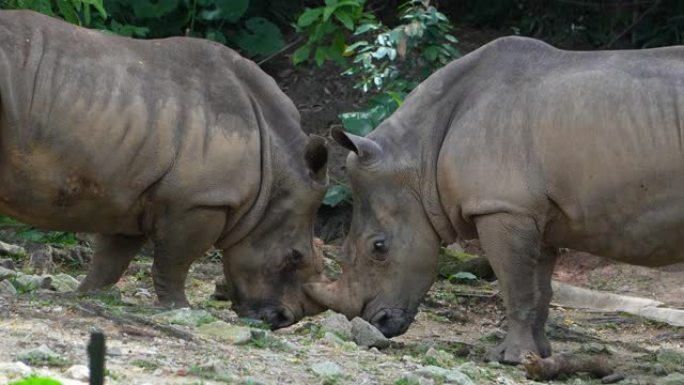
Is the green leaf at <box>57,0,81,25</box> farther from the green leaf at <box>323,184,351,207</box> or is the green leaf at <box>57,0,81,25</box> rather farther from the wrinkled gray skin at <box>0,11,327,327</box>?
the green leaf at <box>323,184,351,207</box>

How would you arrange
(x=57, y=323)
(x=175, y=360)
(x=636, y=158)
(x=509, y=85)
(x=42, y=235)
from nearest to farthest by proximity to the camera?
1. (x=175, y=360)
2. (x=57, y=323)
3. (x=636, y=158)
4. (x=509, y=85)
5. (x=42, y=235)

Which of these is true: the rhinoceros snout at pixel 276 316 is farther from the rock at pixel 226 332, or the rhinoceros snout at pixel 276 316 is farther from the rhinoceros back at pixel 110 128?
the rock at pixel 226 332

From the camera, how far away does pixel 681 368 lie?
9.41 m

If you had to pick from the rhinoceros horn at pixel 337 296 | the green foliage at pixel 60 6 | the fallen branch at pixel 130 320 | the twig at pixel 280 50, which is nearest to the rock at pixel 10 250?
the green foliage at pixel 60 6

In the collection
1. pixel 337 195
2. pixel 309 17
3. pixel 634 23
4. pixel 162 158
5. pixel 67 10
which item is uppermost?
pixel 67 10

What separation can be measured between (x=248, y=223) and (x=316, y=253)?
2.08 feet

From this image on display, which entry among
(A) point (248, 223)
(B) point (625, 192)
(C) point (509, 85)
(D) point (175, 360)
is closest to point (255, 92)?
(A) point (248, 223)

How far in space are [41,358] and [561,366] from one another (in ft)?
10.6

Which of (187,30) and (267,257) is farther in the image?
(187,30)

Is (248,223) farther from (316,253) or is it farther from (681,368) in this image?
(681,368)

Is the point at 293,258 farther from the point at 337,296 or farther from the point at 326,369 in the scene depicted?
the point at 326,369

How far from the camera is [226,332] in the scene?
8.34 meters

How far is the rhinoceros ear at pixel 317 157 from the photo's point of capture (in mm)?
10422

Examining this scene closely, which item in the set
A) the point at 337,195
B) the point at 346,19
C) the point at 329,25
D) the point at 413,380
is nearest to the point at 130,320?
the point at 413,380
